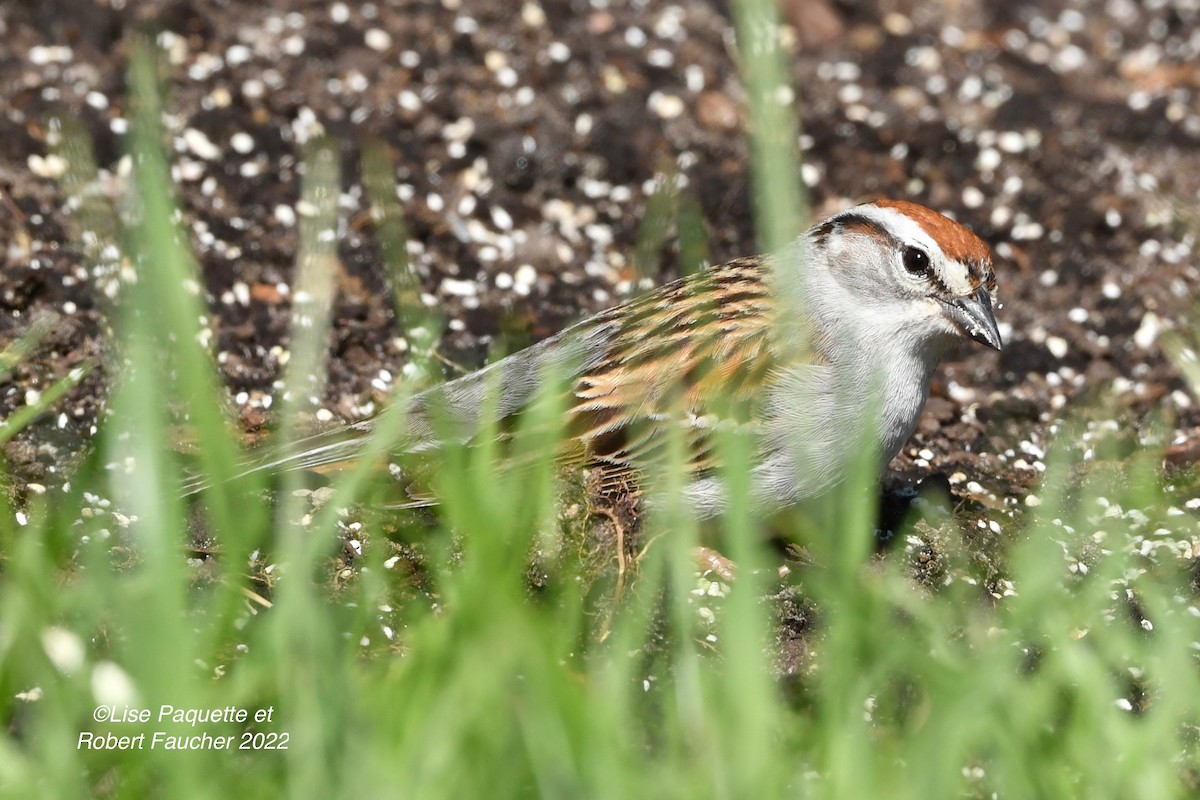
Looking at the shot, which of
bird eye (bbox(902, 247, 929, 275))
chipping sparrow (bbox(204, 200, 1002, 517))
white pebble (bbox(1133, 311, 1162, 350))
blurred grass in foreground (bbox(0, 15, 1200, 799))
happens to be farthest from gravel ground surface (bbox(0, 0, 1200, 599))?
blurred grass in foreground (bbox(0, 15, 1200, 799))

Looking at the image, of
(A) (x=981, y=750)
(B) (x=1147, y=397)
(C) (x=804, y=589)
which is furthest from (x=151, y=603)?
(B) (x=1147, y=397)

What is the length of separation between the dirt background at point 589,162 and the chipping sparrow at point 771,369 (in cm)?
63

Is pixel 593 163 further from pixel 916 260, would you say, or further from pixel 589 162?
pixel 916 260

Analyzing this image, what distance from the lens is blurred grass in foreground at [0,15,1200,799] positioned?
2.33 m

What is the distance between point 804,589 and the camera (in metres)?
3.70

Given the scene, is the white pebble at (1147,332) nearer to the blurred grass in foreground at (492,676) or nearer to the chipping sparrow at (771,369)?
the chipping sparrow at (771,369)

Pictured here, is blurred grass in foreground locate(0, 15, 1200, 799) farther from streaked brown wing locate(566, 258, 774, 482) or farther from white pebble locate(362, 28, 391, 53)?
white pebble locate(362, 28, 391, 53)

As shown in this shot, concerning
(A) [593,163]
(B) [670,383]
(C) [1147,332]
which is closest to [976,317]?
(B) [670,383]

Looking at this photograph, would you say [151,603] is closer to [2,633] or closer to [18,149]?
[2,633]

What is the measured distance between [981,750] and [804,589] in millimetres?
957

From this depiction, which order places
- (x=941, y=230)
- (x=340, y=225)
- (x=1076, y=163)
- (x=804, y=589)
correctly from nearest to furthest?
1. (x=804, y=589)
2. (x=941, y=230)
3. (x=340, y=225)
4. (x=1076, y=163)

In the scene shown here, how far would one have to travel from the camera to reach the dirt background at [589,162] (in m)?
A: 4.82

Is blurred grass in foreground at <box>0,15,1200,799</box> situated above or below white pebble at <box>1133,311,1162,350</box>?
above

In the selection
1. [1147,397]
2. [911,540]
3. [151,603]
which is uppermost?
[151,603]
